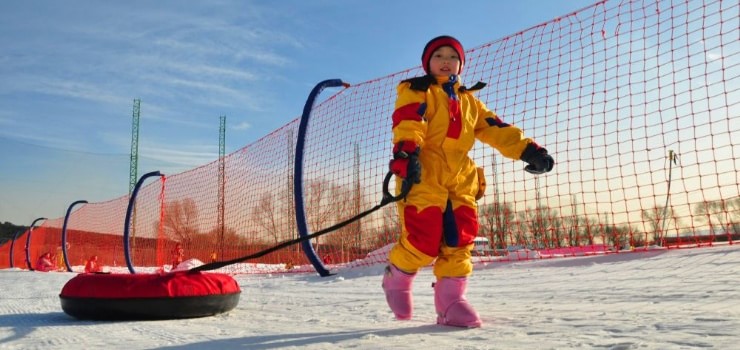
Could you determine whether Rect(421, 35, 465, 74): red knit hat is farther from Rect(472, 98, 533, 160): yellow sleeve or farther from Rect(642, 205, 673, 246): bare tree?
Rect(642, 205, 673, 246): bare tree

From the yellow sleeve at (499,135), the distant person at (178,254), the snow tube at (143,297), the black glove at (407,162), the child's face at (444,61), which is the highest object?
the child's face at (444,61)

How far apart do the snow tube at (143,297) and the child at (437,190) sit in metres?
1.24

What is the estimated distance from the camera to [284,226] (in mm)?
9984

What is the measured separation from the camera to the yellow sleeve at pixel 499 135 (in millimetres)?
2777

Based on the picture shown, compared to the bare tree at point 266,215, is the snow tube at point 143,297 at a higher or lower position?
lower

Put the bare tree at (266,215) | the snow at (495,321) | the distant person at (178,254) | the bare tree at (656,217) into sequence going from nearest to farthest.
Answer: the snow at (495,321), the bare tree at (656,217), the bare tree at (266,215), the distant person at (178,254)

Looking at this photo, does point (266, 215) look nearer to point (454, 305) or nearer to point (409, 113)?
point (409, 113)

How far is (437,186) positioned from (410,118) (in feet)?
1.13

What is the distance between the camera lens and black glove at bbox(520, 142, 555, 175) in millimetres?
2658

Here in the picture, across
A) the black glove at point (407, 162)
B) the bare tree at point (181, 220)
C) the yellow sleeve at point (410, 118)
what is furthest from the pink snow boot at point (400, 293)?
the bare tree at point (181, 220)

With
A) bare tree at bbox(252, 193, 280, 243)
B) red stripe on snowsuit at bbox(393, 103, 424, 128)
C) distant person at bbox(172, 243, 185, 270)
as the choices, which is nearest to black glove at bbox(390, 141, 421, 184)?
red stripe on snowsuit at bbox(393, 103, 424, 128)

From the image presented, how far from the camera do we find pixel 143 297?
3004 millimetres

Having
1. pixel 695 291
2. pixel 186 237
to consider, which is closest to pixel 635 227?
pixel 695 291

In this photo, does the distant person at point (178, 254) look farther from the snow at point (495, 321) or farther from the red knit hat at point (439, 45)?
the red knit hat at point (439, 45)
